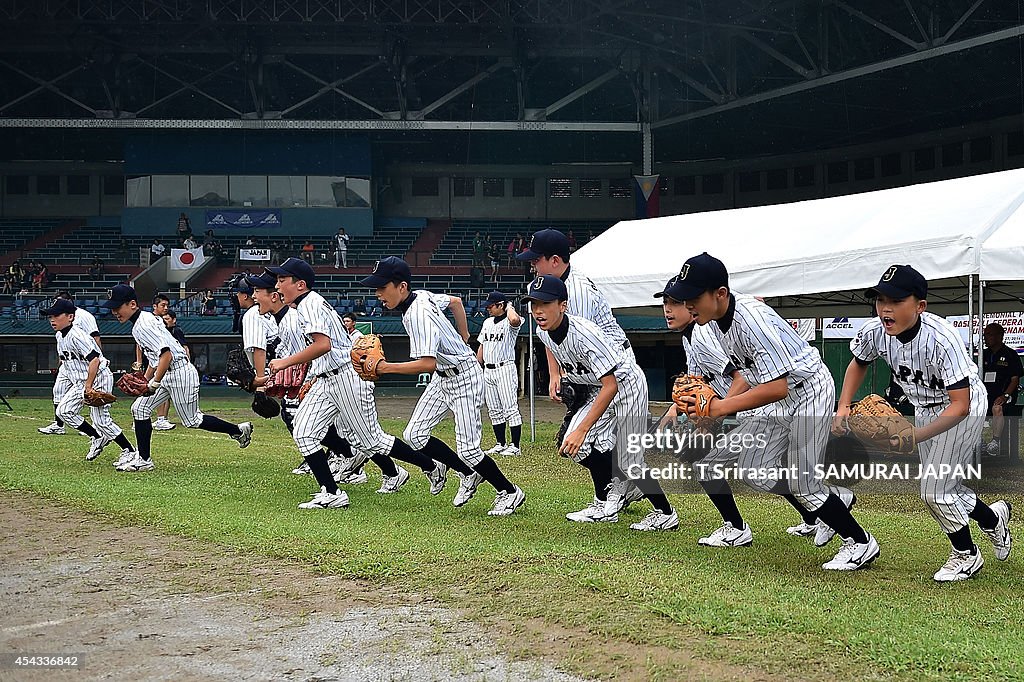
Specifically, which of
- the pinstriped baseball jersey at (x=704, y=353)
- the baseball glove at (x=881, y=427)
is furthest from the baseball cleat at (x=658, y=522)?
the baseball glove at (x=881, y=427)

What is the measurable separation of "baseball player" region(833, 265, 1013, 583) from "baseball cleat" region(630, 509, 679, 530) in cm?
189

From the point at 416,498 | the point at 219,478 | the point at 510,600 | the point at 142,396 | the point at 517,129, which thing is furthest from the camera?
the point at 517,129

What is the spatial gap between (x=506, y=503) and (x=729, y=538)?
1802mm

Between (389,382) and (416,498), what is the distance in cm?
2018

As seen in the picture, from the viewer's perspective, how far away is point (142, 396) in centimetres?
1038

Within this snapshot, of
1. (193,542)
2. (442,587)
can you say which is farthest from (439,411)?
(442,587)

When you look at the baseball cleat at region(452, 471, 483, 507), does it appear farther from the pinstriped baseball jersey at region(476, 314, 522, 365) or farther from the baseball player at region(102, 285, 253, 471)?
the pinstriped baseball jersey at region(476, 314, 522, 365)

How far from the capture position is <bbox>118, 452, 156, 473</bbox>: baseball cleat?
1038 cm

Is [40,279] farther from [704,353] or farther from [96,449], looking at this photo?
[704,353]

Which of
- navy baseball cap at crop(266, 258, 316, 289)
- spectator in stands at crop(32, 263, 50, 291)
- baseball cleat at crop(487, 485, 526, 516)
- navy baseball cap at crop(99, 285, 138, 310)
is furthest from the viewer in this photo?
spectator in stands at crop(32, 263, 50, 291)

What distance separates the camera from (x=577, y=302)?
7410 mm

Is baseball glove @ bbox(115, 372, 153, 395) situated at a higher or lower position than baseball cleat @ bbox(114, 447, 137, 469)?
higher

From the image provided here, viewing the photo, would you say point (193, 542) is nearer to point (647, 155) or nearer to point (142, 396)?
point (142, 396)

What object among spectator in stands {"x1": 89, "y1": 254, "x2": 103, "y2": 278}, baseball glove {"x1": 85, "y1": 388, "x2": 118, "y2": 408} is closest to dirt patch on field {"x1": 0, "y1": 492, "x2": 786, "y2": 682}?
baseball glove {"x1": 85, "y1": 388, "x2": 118, "y2": 408}
